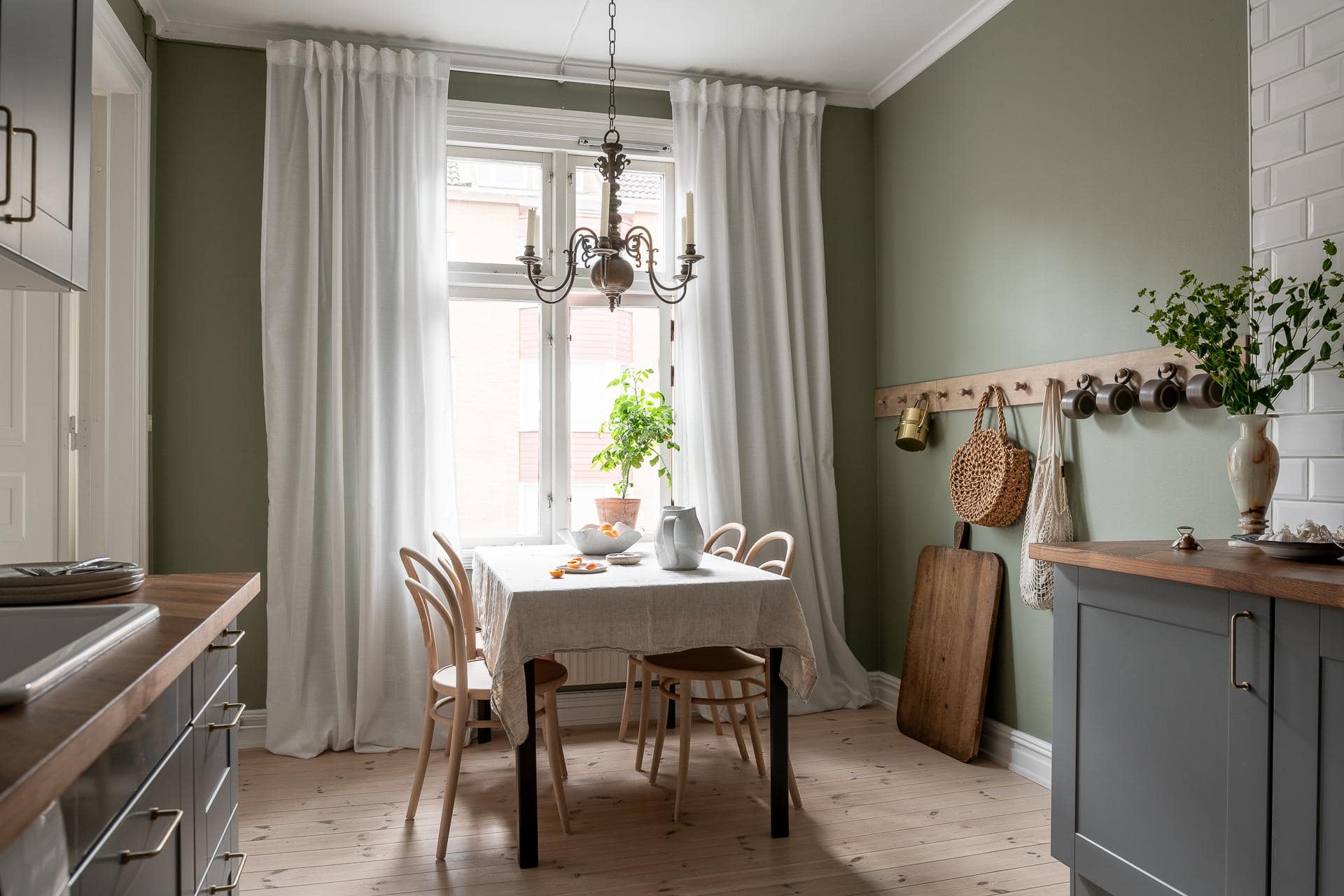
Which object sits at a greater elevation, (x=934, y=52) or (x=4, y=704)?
(x=934, y=52)

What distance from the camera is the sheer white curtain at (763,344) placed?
4.07m

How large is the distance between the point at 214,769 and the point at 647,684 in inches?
71.2

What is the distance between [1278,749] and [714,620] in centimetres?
143

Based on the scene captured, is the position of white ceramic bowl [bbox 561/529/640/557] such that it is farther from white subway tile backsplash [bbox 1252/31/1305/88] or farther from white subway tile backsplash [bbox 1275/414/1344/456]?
white subway tile backsplash [bbox 1252/31/1305/88]

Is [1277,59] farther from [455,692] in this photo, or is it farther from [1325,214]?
[455,692]

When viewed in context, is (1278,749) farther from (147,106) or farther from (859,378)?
(147,106)

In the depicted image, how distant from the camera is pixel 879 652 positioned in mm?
4387

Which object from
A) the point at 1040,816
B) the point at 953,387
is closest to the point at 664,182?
the point at 953,387

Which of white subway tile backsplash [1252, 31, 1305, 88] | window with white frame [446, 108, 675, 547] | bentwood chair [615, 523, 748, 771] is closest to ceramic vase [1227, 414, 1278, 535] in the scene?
white subway tile backsplash [1252, 31, 1305, 88]

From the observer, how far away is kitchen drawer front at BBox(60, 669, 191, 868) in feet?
3.08

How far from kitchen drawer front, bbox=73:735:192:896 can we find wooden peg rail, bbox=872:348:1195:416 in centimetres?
253

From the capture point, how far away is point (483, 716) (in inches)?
148

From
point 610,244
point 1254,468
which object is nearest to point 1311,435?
point 1254,468

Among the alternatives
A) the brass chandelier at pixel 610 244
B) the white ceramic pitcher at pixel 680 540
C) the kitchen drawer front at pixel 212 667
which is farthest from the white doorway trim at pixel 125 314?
the white ceramic pitcher at pixel 680 540
